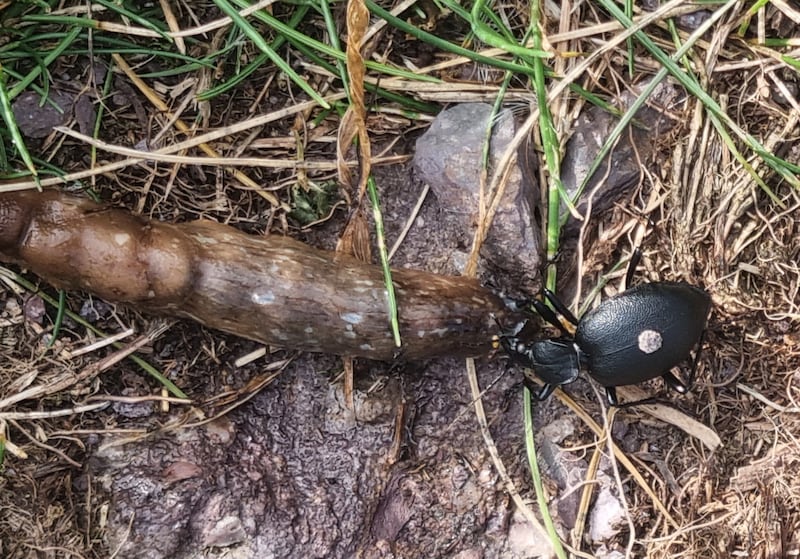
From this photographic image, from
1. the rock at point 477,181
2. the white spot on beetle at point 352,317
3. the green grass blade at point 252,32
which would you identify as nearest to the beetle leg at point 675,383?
the rock at point 477,181

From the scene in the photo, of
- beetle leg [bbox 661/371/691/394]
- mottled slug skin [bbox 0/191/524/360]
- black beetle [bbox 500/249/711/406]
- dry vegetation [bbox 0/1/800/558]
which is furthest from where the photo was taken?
beetle leg [bbox 661/371/691/394]

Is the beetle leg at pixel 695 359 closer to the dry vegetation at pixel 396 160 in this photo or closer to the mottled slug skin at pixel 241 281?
the dry vegetation at pixel 396 160

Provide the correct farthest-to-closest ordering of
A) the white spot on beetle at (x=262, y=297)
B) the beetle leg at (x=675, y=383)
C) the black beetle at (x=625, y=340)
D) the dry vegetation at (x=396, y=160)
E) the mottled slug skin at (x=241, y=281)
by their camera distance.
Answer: the beetle leg at (x=675, y=383)
the dry vegetation at (x=396, y=160)
the black beetle at (x=625, y=340)
the white spot on beetle at (x=262, y=297)
the mottled slug skin at (x=241, y=281)

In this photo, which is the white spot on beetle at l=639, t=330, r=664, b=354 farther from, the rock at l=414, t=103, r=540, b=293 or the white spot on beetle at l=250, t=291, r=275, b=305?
the white spot on beetle at l=250, t=291, r=275, b=305

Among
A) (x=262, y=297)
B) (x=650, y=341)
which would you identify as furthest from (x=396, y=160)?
(x=650, y=341)

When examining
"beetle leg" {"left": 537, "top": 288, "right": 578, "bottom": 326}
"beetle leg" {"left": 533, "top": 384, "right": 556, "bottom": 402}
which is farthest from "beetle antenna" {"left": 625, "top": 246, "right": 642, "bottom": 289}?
"beetle leg" {"left": 533, "top": 384, "right": 556, "bottom": 402}

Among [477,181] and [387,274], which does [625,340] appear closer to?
[477,181]

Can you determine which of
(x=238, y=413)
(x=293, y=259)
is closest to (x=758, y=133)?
(x=293, y=259)
